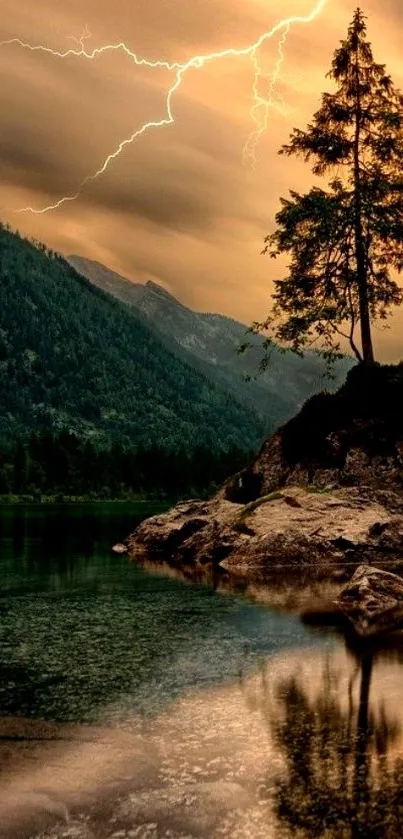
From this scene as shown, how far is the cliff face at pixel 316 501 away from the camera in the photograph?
32.3 meters

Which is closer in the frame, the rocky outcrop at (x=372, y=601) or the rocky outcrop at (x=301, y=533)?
the rocky outcrop at (x=372, y=601)

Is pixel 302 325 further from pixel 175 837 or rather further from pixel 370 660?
pixel 175 837

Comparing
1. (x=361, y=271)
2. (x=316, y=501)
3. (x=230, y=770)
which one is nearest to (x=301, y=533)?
(x=316, y=501)

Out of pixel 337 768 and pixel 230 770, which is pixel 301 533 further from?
pixel 230 770

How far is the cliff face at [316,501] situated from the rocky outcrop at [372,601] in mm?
6884

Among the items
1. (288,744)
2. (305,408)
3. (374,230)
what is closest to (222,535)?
(305,408)

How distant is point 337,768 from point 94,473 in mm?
177759

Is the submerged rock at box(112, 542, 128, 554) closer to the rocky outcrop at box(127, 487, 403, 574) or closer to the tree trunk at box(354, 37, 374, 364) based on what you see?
the rocky outcrop at box(127, 487, 403, 574)

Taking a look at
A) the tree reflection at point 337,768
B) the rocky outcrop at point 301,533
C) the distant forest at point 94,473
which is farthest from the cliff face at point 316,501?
the distant forest at point 94,473

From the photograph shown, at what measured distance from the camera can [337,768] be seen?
30.6 ft

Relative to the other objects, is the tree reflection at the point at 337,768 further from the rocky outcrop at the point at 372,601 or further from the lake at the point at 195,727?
the rocky outcrop at the point at 372,601

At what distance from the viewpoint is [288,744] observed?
10.3m

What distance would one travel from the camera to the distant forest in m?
171

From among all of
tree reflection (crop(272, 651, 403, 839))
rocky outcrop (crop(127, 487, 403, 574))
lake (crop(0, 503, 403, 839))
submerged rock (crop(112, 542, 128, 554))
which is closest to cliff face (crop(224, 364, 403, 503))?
rocky outcrop (crop(127, 487, 403, 574))
